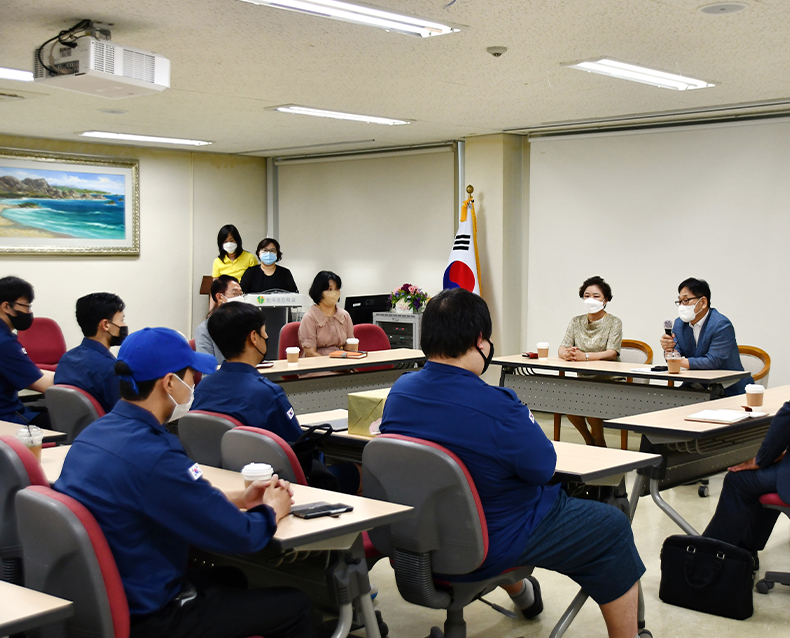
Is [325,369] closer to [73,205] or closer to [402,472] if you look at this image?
[402,472]

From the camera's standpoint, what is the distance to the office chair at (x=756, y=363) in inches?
235

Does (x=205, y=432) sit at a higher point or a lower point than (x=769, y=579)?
higher

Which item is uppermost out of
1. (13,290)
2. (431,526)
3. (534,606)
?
(13,290)

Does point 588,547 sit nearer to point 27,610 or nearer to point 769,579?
point 769,579

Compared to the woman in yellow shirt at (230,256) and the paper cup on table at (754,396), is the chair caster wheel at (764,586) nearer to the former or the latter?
the paper cup on table at (754,396)

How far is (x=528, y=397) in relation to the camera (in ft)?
20.6

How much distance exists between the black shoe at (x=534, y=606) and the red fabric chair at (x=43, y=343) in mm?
4951

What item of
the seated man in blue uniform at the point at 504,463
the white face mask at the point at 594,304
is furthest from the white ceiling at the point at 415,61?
the seated man in blue uniform at the point at 504,463

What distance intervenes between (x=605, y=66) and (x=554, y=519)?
3.36 metres

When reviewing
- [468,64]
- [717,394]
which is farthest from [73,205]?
[717,394]

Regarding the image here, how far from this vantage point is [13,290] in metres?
4.60

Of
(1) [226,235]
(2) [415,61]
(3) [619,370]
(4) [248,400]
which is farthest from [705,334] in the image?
(1) [226,235]

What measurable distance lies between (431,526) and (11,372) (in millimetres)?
2801

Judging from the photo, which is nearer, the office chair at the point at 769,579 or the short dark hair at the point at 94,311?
the office chair at the point at 769,579
